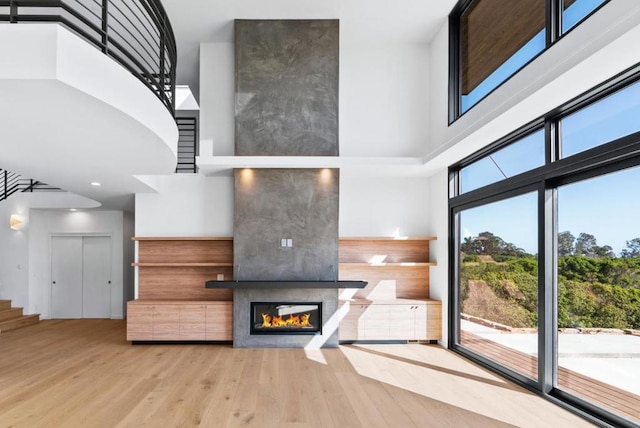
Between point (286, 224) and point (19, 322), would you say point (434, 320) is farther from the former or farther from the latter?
point (19, 322)

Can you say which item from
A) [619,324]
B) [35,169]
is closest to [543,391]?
[619,324]

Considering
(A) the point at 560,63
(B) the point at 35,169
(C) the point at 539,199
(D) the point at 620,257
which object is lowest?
(D) the point at 620,257

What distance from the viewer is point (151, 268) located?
6820mm

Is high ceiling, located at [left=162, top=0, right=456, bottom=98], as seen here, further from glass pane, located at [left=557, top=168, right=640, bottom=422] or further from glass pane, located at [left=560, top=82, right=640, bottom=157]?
glass pane, located at [left=557, top=168, right=640, bottom=422]

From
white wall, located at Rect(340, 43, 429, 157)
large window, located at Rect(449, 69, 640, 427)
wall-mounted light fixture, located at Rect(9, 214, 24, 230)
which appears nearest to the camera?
large window, located at Rect(449, 69, 640, 427)

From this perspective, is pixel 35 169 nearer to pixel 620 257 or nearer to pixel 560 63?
pixel 560 63

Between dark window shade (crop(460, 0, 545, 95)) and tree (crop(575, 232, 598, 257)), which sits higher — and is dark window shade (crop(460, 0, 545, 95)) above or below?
above

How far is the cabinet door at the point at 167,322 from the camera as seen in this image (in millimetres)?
6238

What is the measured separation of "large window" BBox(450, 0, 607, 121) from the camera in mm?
3504

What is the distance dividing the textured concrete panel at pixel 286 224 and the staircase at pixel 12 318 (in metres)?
4.77

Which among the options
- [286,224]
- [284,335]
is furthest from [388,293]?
[286,224]

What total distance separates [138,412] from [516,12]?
5271 mm

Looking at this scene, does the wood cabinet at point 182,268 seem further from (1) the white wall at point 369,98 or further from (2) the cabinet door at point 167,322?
(1) the white wall at point 369,98

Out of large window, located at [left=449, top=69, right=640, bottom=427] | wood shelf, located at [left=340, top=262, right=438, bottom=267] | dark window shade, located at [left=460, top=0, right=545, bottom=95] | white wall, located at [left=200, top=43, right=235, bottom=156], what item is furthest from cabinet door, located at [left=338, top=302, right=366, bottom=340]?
dark window shade, located at [left=460, top=0, right=545, bottom=95]
